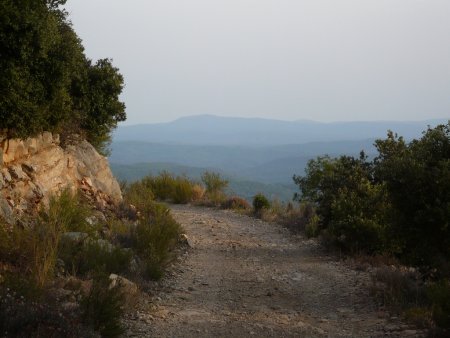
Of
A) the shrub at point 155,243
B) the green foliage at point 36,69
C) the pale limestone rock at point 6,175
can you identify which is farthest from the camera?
the pale limestone rock at point 6,175

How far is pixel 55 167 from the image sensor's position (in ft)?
42.0

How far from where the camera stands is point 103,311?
6148 millimetres

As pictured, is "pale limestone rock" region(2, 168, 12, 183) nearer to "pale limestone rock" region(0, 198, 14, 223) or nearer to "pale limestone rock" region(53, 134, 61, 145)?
"pale limestone rock" region(0, 198, 14, 223)

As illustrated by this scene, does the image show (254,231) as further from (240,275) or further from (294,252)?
(240,275)

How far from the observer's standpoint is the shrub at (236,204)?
944 inches

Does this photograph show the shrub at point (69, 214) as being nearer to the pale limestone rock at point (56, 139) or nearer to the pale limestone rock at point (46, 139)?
the pale limestone rock at point (46, 139)

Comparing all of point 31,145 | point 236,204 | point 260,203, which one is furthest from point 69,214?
point 236,204

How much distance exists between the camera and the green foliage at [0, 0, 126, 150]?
1008 centimetres

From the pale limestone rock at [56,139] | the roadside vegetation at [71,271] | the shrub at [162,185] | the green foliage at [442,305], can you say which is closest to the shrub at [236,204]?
the shrub at [162,185]

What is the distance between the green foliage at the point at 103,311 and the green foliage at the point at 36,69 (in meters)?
5.54

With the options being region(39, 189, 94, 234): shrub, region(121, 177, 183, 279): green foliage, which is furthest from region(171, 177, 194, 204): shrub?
region(39, 189, 94, 234): shrub

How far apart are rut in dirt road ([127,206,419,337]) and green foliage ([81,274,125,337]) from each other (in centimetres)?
53

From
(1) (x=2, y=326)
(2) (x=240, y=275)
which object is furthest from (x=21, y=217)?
(1) (x=2, y=326)

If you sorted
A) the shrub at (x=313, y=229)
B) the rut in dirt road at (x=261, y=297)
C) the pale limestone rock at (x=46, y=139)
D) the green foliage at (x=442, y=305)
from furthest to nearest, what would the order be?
the shrub at (x=313, y=229), the pale limestone rock at (x=46, y=139), the rut in dirt road at (x=261, y=297), the green foliage at (x=442, y=305)
